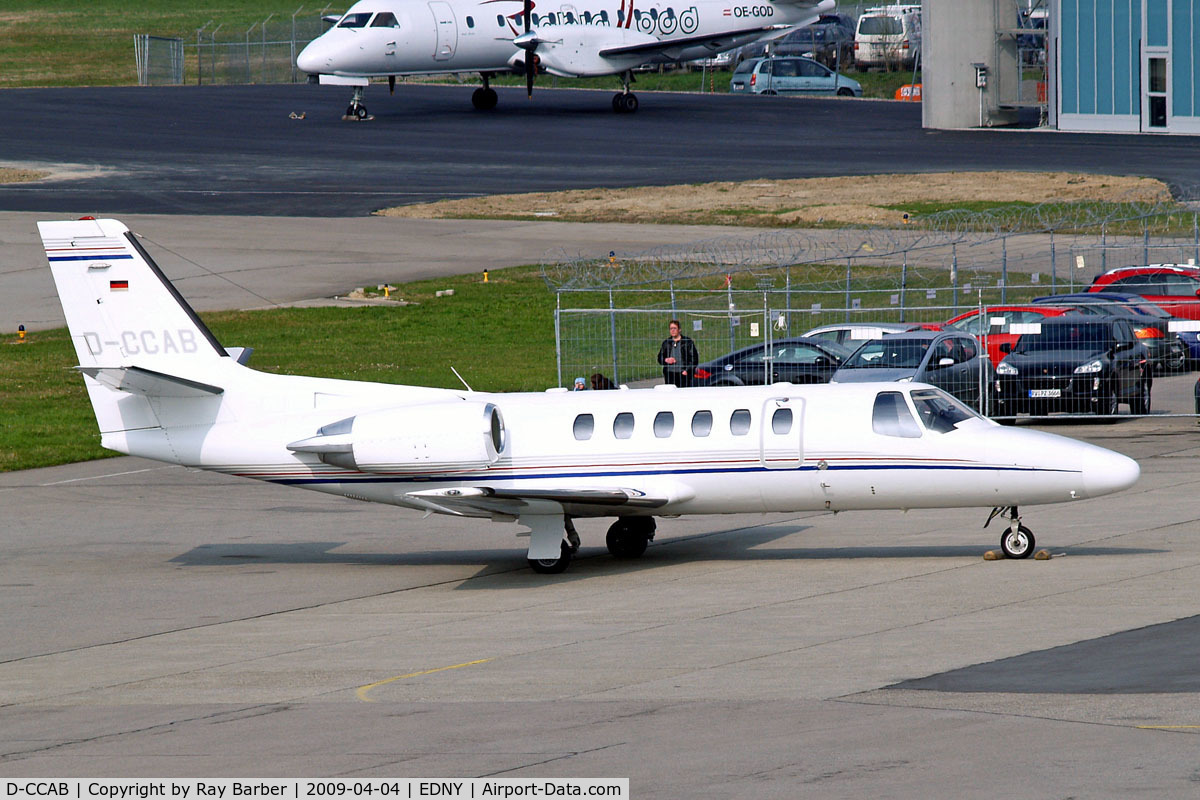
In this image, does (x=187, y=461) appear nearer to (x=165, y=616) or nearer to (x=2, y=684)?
(x=165, y=616)

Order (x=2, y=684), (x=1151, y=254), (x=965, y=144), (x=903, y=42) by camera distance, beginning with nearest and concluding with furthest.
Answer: (x=2, y=684) → (x=1151, y=254) → (x=965, y=144) → (x=903, y=42)

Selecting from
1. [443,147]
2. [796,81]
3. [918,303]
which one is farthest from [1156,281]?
[796,81]

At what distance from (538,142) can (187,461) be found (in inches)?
2070

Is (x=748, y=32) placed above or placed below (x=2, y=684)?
above

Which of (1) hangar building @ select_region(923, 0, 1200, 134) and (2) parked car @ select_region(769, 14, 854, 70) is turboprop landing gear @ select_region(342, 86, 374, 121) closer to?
(1) hangar building @ select_region(923, 0, 1200, 134)

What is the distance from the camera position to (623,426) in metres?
22.3

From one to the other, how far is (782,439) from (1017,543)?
351 centimetres

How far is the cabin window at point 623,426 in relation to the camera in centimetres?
2219

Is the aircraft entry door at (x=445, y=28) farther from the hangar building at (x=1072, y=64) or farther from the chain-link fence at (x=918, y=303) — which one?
the chain-link fence at (x=918, y=303)

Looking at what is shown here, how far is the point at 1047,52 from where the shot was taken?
73.8 metres

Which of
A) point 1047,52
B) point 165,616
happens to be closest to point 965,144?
point 1047,52

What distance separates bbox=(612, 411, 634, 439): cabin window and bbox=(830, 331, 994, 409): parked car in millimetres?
9041

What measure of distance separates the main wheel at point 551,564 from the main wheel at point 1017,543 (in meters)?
6.19

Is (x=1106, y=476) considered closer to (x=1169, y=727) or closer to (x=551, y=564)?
(x=551, y=564)
